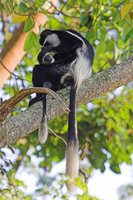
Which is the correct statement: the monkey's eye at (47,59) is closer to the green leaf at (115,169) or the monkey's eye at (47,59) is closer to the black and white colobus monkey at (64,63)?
the black and white colobus monkey at (64,63)

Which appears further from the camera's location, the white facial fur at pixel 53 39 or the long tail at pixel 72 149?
the white facial fur at pixel 53 39

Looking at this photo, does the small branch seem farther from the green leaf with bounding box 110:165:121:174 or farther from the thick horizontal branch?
the green leaf with bounding box 110:165:121:174

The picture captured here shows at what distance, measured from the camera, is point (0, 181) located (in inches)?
43.3

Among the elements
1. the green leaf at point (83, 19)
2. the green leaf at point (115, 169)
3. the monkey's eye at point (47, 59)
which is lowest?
the green leaf at point (115, 169)

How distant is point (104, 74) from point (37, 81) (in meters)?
0.50

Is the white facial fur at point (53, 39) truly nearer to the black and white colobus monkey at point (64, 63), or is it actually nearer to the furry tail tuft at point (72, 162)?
the black and white colobus monkey at point (64, 63)

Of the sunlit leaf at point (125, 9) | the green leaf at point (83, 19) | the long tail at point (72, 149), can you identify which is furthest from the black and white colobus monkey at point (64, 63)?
the sunlit leaf at point (125, 9)

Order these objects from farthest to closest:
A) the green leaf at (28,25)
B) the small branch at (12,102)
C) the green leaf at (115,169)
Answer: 1. the green leaf at (115,169)
2. the green leaf at (28,25)
3. the small branch at (12,102)

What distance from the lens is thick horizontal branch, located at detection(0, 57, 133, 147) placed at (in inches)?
41.7

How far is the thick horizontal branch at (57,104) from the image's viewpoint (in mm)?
1059

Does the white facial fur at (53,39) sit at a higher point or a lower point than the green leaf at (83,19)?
higher

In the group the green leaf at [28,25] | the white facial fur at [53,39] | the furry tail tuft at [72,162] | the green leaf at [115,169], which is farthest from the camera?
the green leaf at [115,169]

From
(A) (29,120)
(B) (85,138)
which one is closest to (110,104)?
(B) (85,138)

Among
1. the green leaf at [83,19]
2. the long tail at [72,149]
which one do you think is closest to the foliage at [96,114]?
the green leaf at [83,19]
